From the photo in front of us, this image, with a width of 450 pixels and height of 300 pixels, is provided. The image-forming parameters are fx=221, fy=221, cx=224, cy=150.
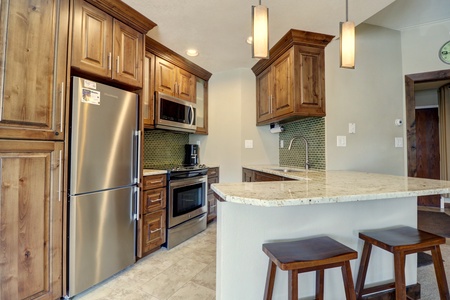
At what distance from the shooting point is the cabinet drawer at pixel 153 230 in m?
2.27

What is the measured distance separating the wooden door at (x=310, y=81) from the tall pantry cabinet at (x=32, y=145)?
6.98ft

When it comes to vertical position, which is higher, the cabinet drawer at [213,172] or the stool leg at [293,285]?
the cabinet drawer at [213,172]

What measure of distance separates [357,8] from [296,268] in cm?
216

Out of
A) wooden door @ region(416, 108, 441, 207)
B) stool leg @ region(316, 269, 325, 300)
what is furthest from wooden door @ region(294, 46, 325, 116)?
wooden door @ region(416, 108, 441, 207)

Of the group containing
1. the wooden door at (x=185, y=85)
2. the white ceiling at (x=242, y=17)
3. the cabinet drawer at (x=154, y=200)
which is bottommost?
the cabinet drawer at (x=154, y=200)

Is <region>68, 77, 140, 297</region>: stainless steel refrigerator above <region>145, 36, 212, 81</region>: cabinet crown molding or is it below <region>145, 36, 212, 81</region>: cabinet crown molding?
below

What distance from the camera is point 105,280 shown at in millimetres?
1875

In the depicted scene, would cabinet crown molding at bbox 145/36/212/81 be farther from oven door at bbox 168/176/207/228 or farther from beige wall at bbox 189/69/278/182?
oven door at bbox 168/176/207/228

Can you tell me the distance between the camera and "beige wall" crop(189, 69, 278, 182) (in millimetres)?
3514

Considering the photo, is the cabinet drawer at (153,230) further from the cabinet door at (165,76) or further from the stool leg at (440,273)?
the stool leg at (440,273)

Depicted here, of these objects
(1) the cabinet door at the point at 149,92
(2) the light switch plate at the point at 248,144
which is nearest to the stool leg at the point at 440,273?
(2) the light switch plate at the point at 248,144

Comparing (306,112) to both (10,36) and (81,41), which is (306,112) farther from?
(10,36)

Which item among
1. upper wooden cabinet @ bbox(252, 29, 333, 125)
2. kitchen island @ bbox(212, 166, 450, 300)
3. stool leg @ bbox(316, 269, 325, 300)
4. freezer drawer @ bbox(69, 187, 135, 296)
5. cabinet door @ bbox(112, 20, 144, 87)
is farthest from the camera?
upper wooden cabinet @ bbox(252, 29, 333, 125)

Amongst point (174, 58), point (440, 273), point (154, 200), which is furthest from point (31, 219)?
point (440, 273)
